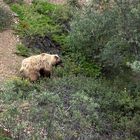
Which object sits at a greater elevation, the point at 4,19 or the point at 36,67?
the point at 4,19

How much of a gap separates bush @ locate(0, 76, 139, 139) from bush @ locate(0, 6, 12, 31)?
15.5ft

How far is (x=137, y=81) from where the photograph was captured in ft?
55.8

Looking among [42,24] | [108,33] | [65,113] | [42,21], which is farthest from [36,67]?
[42,21]

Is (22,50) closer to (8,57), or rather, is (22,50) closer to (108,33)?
(8,57)

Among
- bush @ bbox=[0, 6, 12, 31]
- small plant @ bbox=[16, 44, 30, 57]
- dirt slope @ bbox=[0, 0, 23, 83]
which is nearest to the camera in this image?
dirt slope @ bbox=[0, 0, 23, 83]

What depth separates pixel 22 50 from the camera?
1878cm

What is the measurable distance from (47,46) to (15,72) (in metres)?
2.69

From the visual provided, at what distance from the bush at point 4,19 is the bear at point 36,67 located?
10.3ft

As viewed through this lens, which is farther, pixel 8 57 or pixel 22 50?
pixel 22 50

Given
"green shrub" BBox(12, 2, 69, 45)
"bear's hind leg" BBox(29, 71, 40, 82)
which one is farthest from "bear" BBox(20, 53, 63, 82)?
"green shrub" BBox(12, 2, 69, 45)

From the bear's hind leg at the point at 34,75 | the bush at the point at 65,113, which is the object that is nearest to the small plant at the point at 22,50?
the bear's hind leg at the point at 34,75

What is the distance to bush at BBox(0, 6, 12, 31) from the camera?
19.8 metres

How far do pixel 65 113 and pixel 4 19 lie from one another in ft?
25.2

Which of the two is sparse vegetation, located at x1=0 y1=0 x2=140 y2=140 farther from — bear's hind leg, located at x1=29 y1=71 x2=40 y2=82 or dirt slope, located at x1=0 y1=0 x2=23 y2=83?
dirt slope, located at x1=0 y1=0 x2=23 y2=83
